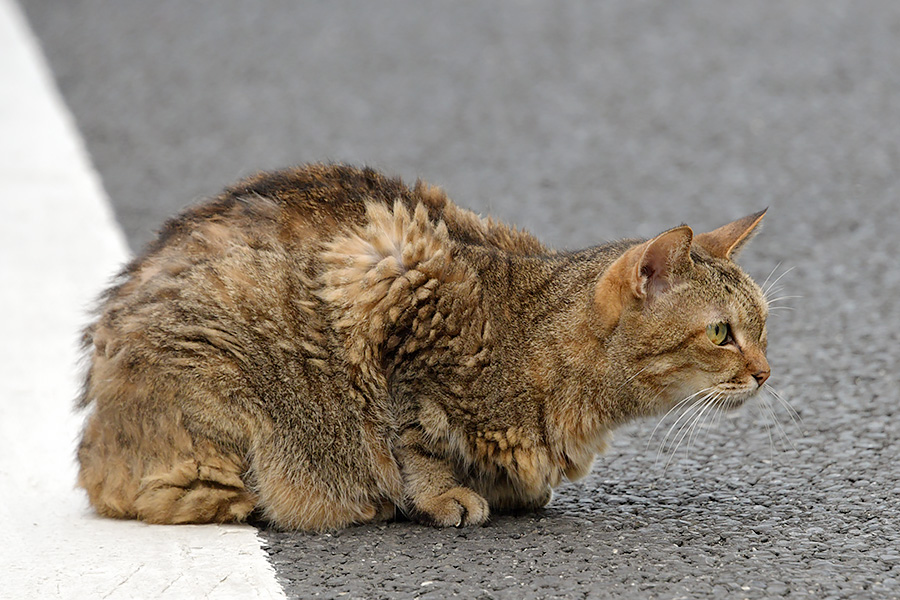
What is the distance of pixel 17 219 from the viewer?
7.11 m

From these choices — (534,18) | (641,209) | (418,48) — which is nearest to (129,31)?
(418,48)

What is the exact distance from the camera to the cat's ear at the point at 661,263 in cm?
358

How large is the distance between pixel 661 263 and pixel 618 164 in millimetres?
4156

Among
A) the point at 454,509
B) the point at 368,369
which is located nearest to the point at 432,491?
the point at 454,509

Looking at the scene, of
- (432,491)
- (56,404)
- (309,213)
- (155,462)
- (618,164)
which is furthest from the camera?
(618,164)

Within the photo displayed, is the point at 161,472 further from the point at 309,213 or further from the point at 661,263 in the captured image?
the point at 661,263

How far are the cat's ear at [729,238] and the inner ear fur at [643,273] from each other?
0.83ft

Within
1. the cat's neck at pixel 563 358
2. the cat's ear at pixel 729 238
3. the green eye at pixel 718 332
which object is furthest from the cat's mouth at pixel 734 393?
A: the cat's ear at pixel 729 238

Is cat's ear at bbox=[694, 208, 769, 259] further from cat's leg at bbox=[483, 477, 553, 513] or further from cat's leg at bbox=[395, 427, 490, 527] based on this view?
cat's leg at bbox=[395, 427, 490, 527]

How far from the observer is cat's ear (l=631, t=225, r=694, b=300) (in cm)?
358

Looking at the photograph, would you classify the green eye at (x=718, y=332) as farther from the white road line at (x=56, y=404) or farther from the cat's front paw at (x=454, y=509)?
the white road line at (x=56, y=404)

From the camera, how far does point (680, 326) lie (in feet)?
12.0

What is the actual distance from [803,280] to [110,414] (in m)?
3.75

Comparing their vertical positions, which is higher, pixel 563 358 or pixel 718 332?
pixel 718 332
